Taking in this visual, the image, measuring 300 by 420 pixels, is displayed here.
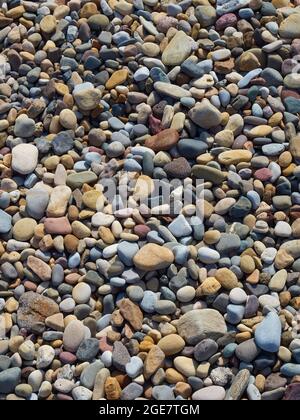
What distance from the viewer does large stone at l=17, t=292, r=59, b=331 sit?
1695 millimetres

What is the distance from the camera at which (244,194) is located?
1.84 metres

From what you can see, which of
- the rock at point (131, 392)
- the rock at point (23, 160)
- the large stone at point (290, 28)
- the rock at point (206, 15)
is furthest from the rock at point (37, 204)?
the large stone at point (290, 28)

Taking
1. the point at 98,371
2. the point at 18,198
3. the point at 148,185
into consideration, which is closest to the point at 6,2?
the point at 18,198

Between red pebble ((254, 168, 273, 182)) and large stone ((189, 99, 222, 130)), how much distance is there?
215 millimetres

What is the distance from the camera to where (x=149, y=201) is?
1.83 m

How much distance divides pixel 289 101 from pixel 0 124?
0.94 m

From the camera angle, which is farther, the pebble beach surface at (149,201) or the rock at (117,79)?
the rock at (117,79)

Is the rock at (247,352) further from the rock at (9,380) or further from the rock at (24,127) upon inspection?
the rock at (24,127)

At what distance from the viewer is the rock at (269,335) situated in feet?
5.19

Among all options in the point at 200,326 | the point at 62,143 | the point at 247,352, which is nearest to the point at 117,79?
the point at 62,143

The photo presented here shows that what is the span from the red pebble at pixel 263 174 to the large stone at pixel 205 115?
0.21 metres

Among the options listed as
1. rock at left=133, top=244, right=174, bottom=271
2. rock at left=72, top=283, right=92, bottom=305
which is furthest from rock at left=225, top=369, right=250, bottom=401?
rock at left=72, top=283, right=92, bottom=305

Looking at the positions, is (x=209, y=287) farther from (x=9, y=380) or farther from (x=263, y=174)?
(x=9, y=380)

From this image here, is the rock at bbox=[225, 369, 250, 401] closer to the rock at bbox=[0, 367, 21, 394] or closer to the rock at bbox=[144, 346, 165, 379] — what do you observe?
the rock at bbox=[144, 346, 165, 379]
